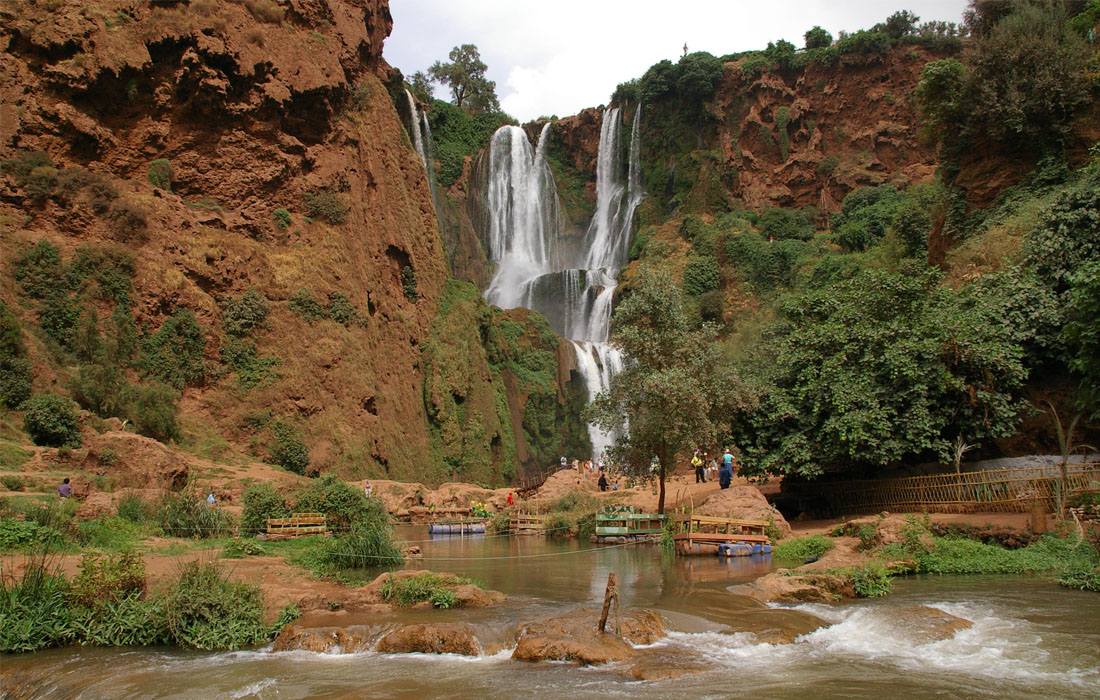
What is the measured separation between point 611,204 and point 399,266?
2998cm

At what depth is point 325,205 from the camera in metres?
33.0

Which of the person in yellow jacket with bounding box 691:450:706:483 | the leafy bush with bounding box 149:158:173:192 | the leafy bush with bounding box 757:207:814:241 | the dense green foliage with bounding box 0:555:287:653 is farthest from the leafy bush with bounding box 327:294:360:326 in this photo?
the leafy bush with bounding box 757:207:814:241

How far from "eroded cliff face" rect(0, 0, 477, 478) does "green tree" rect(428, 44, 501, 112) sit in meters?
36.7

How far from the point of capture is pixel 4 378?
21.4m

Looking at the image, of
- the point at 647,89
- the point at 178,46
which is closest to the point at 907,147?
the point at 647,89

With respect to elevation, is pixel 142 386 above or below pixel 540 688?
above

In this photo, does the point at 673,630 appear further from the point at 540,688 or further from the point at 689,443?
the point at 689,443

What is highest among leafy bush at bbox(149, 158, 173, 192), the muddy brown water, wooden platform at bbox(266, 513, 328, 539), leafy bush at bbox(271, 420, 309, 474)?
leafy bush at bbox(149, 158, 173, 192)

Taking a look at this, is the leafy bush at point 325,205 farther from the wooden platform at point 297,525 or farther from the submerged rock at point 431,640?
the submerged rock at point 431,640

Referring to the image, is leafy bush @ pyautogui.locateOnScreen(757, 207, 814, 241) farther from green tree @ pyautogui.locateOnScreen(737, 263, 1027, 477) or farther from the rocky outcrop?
the rocky outcrop

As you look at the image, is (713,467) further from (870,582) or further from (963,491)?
(870,582)

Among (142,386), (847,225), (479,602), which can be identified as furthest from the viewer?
(847,225)

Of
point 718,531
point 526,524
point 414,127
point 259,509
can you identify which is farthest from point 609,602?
→ point 414,127

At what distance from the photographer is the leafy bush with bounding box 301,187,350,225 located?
32750 millimetres
